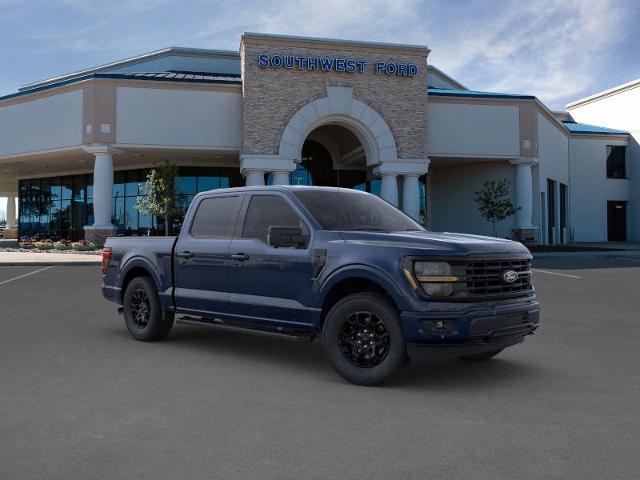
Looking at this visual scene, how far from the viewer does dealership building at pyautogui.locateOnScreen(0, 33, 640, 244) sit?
3052 centimetres

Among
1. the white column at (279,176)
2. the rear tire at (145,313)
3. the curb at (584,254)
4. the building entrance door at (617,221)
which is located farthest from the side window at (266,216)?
the building entrance door at (617,221)

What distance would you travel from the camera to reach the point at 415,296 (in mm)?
5574

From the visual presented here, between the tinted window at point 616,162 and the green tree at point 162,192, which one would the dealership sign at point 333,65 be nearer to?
the green tree at point 162,192

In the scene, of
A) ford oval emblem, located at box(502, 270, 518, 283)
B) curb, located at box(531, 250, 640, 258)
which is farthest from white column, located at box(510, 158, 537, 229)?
ford oval emblem, located at box(502, 270, 518, 283)

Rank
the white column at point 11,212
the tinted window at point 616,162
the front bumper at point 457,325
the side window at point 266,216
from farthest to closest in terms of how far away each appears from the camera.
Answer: the white column at point 11,212, the tinted window at point 616,162, the side window at point 266,216, the front bumper at point 457,325

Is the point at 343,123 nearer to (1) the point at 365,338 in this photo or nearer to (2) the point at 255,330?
(2) the point at 255,330

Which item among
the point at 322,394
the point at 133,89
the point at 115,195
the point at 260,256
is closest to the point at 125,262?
the point at 260,256

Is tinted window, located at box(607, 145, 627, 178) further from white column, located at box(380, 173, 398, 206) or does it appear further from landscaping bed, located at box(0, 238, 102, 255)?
landscaping bed, located at box(0, 238, 102, 255)

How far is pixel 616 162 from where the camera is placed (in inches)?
1820

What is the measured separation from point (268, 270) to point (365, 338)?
1393 millimetres

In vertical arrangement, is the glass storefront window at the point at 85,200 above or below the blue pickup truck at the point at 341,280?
above

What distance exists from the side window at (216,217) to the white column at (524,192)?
29192 millimetres

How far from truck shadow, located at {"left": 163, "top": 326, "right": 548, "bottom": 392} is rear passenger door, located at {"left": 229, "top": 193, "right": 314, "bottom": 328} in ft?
1.80

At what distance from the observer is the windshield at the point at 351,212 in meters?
6.71
